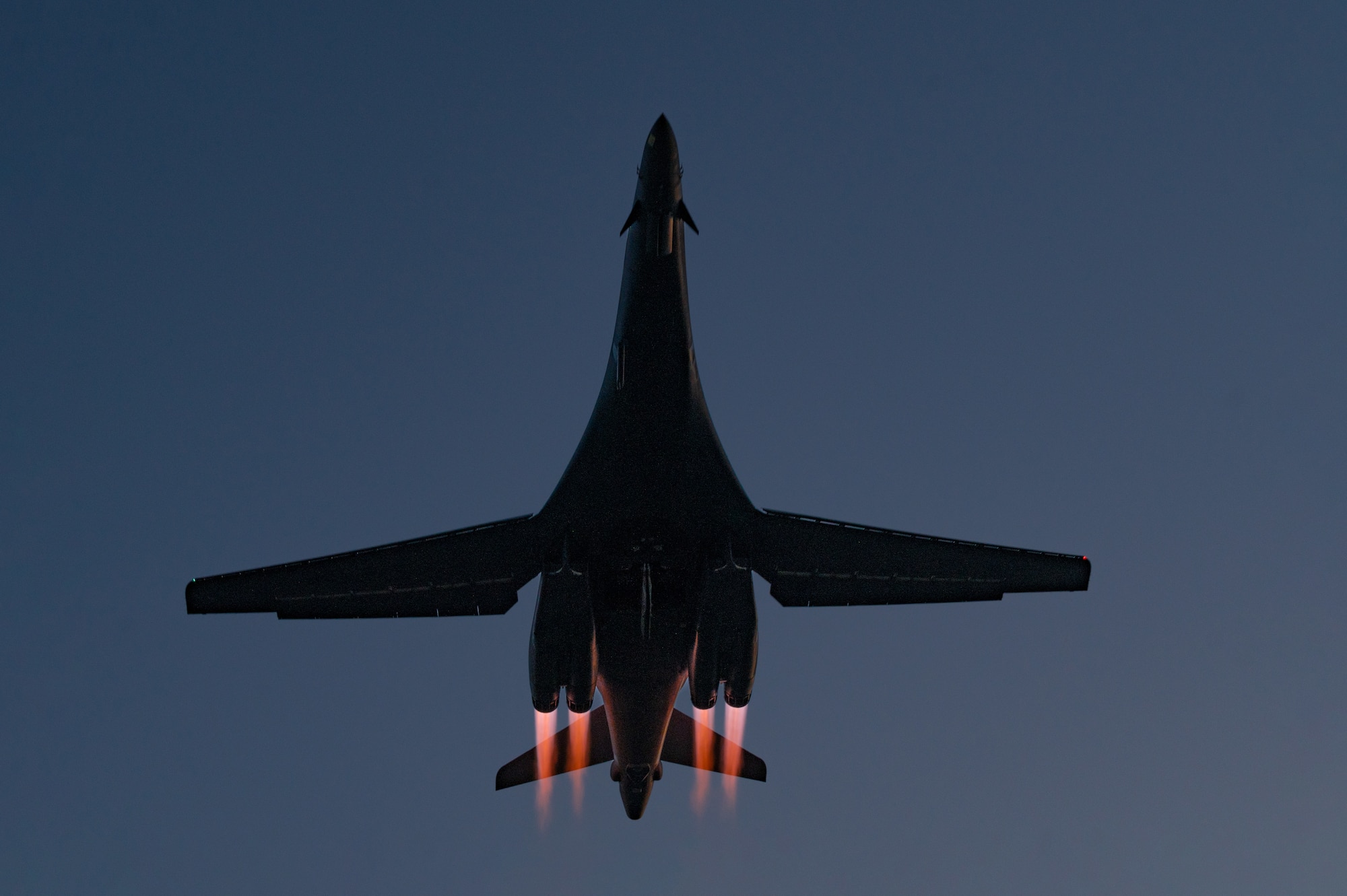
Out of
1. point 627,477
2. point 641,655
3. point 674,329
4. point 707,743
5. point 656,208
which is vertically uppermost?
point 656,208

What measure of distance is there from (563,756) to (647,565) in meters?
9.74

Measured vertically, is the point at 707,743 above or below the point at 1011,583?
below

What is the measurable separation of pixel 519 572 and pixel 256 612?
683cm

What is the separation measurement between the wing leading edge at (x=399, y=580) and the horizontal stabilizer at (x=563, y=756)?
6.10 metres

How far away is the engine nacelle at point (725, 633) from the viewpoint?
28.9 meters

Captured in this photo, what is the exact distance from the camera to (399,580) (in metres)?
32.3

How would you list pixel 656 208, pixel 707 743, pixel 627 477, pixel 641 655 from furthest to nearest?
pixel 707 743 → pixel 641 655 → pixel 627 477 → pixel 656 208

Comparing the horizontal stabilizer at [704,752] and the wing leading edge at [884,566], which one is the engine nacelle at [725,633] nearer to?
the wing leading edge at [884,566]

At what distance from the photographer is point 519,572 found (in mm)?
32219

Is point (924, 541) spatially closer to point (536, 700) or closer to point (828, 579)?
point (828, 579)

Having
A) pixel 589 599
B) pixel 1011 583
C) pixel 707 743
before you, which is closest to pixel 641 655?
pixel 589 599

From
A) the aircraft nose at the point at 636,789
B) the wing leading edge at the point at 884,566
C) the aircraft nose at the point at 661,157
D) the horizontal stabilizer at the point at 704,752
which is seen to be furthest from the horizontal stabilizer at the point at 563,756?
the aircraft nose at the point at 661,157

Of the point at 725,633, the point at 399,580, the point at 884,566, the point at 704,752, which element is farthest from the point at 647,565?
the point at 704,752

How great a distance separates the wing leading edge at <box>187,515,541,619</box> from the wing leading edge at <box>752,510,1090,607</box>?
6355 millimetres
